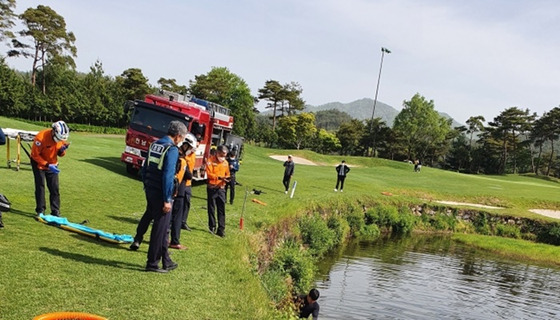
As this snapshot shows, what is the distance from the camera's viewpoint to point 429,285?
56.2 ft

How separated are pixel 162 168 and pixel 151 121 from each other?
1176cm

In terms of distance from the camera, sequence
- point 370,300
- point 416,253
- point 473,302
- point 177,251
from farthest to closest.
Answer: point 416,253
point 473,302
point 370,300
point 177,251

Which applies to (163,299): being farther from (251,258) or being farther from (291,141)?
(291,141)

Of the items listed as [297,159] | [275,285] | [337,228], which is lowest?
[337,228]

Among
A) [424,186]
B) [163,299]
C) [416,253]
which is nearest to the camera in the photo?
[163,299]

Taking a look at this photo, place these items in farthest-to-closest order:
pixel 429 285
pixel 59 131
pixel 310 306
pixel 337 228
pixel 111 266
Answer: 1. pixel 337 228
2. pixel 429 285
3. pixel 310 306
4. pixel 59 131
5. pixel 111 266

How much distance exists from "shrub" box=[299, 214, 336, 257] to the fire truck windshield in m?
6.80

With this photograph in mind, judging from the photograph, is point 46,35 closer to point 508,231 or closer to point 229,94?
point 229,94

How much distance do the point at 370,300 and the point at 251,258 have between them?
5246 millimetres

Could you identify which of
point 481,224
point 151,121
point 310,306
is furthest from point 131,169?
point 481,224

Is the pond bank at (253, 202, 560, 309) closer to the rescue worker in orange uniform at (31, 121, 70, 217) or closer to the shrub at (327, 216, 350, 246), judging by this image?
the shrub at (327, 216, 350, 246)

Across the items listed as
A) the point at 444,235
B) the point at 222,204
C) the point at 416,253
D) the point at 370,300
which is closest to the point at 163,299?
the point at 222,204

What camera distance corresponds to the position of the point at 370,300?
1440 cm

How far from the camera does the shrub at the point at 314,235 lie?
19234 mm
